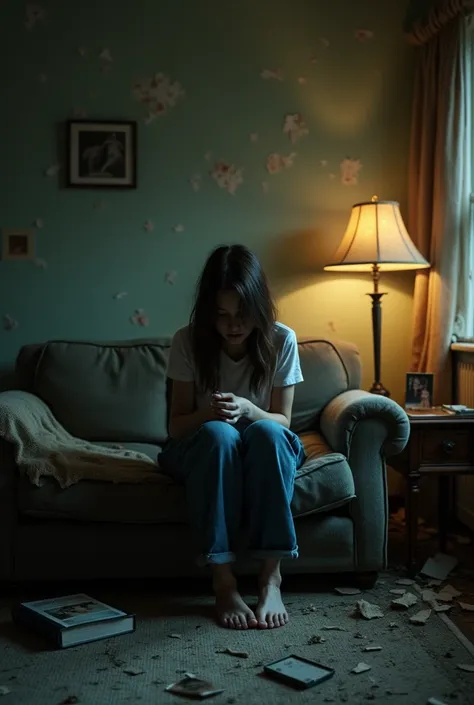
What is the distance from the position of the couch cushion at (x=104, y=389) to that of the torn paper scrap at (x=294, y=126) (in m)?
1.07

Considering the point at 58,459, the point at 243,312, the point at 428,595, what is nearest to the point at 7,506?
the point at 58,459

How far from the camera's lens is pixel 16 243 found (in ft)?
10.0

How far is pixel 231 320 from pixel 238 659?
0.88 m

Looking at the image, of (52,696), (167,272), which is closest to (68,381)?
(167,272)

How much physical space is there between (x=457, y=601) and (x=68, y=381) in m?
1.46

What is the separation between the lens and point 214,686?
1.62 m

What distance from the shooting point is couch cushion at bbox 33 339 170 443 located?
267cm

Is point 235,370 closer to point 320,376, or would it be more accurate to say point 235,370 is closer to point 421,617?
point 320,376

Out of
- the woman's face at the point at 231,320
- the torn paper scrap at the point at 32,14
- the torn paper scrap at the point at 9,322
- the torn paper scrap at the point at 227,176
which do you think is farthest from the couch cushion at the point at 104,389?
the torn paper scrap at the point at 32,14

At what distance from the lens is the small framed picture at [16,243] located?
10.0 feet

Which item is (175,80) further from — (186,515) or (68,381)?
(186,515)

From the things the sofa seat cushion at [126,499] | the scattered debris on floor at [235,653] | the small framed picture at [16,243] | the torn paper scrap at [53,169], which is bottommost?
the scattered debris on floor at [235,653]

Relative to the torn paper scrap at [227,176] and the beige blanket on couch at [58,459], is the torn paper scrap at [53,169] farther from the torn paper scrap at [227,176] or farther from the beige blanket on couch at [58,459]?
the beige blanket on couch at [58,459]

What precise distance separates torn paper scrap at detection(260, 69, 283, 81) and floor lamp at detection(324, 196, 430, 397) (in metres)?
0.64
